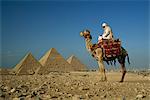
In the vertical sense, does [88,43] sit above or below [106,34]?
below

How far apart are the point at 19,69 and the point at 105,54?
65.5ft

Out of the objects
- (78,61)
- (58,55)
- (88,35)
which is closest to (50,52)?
(58,55)

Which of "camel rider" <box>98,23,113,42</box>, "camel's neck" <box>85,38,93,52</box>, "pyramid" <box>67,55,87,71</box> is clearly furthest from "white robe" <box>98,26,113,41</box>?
"pyramid" <box>67,55,87,71</box>

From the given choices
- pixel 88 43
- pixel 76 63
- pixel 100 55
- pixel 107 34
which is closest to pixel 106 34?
pixel 107 34

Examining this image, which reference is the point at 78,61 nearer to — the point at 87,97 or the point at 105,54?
the point at 105,54

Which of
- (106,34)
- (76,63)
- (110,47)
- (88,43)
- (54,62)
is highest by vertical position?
(76,63)

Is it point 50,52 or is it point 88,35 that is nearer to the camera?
point 88,35

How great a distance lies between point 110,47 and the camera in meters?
15.0

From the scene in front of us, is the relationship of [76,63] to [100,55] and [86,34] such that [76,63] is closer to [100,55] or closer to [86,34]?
[86,34]

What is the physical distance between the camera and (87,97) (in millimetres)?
8984

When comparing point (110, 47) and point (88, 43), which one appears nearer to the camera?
A: point (110, 47)

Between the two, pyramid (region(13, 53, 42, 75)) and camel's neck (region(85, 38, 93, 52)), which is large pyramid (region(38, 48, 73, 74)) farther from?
camel's neck (region(85, 38, 93, 52))

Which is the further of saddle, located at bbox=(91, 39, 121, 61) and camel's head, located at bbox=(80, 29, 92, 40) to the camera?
camel's head, located at bbox=(80, 29, 92, 40)

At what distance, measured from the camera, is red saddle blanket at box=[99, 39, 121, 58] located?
14992mm
